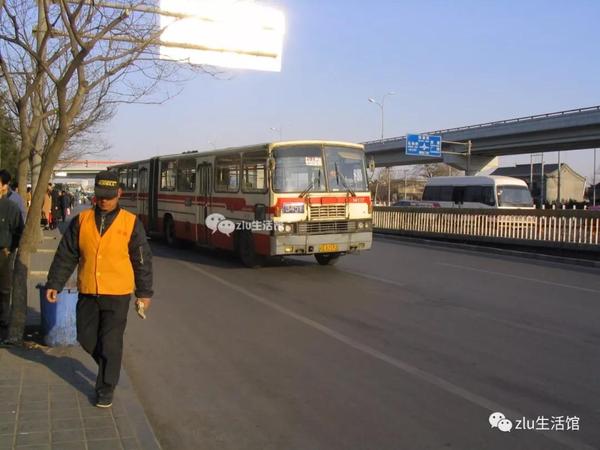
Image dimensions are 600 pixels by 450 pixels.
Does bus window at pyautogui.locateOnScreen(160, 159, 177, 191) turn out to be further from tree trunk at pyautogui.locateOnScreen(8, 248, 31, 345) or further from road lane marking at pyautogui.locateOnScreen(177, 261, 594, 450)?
tree trunk at pyautogui.locateOnScreen(8, 248, 31, 345)

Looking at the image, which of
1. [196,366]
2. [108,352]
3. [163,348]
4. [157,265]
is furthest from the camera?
[157,265]

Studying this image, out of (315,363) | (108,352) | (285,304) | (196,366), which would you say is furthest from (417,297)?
(108,352)

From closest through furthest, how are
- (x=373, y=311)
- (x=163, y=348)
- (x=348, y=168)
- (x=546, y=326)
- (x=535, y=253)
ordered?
(x=163, y=348)
(x=546, y=326)
(x=373, y=311)
(x=348, y=168)
(x=535, y=253)

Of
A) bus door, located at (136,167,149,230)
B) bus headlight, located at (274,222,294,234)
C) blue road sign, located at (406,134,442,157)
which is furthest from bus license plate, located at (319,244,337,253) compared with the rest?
blue road sign, located at (406,134,442,157)

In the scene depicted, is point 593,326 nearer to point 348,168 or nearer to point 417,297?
point 417,297

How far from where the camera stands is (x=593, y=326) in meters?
8.41

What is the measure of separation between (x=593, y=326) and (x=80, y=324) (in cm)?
679

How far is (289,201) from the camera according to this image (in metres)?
12.9

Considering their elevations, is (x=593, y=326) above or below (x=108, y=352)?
below

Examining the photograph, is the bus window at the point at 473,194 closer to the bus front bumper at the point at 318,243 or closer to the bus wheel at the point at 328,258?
the bus wheel at the point at 328,258

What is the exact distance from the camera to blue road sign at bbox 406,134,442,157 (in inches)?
1869

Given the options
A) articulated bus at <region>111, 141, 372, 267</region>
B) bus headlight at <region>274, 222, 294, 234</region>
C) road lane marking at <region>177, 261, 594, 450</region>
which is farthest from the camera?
articulated bus at <region>111, 141, 372, 267</region>

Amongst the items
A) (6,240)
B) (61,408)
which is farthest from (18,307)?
(61,408)

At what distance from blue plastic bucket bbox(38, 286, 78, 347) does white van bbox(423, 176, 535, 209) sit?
26.4m
